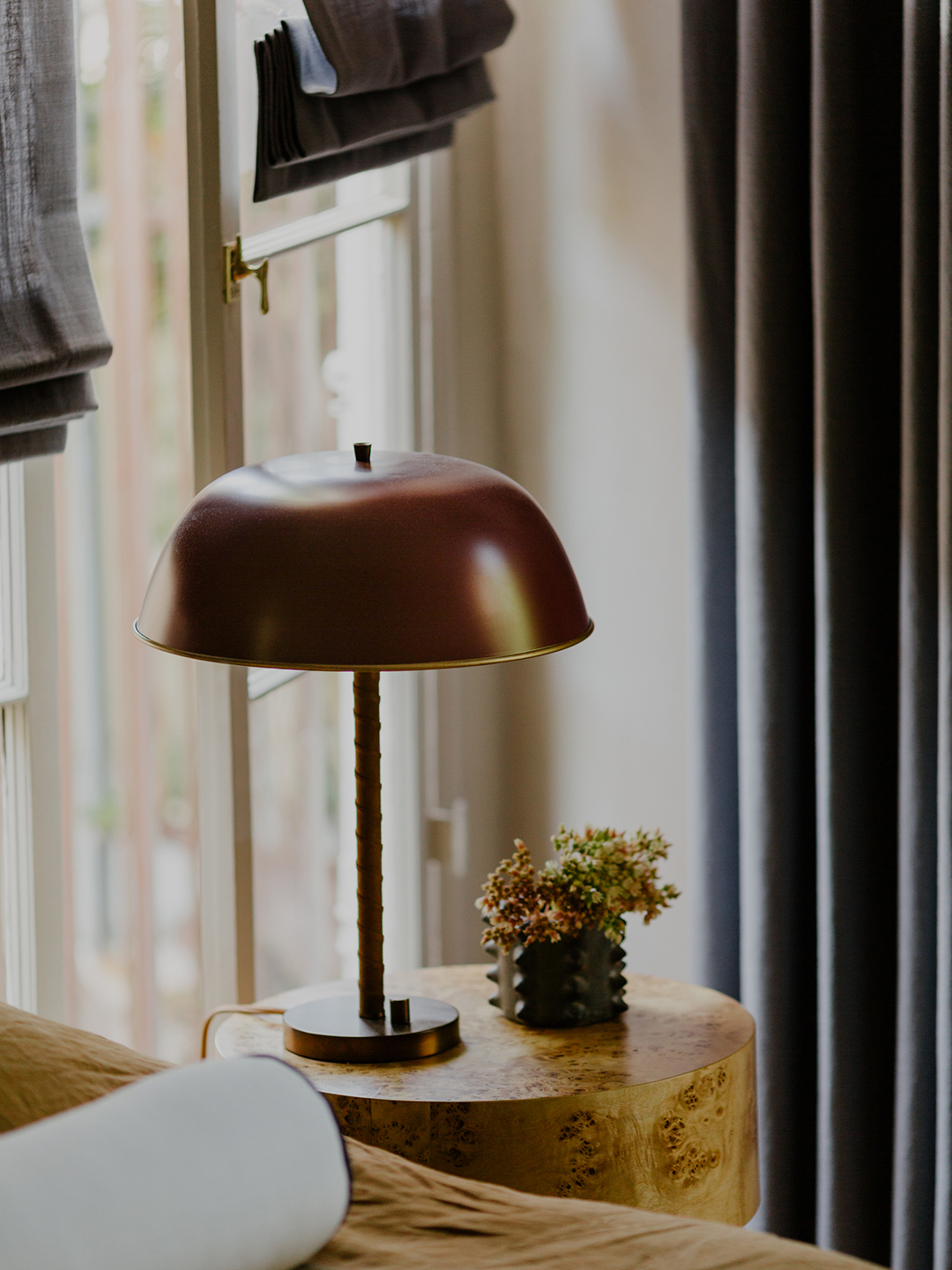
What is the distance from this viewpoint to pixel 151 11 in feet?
7.18

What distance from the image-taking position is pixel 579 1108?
3.76 ft

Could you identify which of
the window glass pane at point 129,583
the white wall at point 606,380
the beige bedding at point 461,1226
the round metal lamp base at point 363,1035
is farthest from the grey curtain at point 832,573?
the window glass pane at point 129,583

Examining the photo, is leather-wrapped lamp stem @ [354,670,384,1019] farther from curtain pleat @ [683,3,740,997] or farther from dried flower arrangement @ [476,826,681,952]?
curtain pleat @ [683,3,740,997]

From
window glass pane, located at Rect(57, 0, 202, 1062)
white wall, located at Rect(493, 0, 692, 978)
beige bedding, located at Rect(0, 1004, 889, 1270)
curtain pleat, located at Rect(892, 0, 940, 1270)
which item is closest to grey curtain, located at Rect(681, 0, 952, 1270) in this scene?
curtain pleat, located at Rect(892, 0, 940, 1270)

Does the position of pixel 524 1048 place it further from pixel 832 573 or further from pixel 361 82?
pixel 361 82

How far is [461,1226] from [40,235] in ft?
2.90

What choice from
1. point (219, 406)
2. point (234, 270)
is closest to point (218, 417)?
point (219, 406)

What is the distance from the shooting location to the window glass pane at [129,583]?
3068 mm

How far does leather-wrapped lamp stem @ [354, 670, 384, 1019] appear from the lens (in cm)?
125

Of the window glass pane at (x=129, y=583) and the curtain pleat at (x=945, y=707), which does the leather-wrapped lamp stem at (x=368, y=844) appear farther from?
the window glass pane at (x=129, y=583)

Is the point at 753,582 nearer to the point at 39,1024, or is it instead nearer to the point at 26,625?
the point at 26,625

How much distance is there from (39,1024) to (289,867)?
2.53m

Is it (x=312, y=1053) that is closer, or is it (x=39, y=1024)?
(x=39, y=1024)

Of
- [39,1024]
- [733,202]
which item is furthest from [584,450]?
[39,1024]
